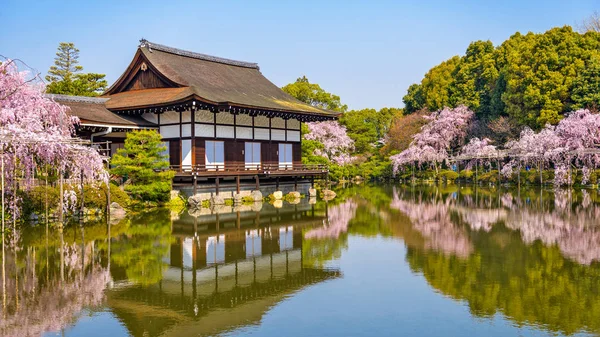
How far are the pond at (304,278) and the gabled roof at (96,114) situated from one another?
763cm

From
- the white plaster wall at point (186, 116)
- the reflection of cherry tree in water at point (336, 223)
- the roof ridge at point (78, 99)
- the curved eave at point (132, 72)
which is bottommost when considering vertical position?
the reflection of cherry tree in water at point (336, 223)


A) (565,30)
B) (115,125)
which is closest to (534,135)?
(565,30)

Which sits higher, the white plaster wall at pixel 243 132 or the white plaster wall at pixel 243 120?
the white plaster wall at pixel 243 120

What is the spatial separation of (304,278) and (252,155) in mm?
20214

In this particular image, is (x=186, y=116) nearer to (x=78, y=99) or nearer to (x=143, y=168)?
(x=143, y=168)

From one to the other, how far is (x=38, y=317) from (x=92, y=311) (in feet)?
2.75

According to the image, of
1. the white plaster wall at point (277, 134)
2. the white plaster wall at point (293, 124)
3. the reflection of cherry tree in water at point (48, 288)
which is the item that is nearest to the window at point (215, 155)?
the white plaster wall at point (277, 134)

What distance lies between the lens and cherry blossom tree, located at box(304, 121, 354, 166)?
55000 millimetres

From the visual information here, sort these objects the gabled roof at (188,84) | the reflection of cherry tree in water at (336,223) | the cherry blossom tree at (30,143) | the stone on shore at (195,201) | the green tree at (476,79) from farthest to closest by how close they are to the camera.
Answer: the green tree at (476,79)
the gabled roof at (188,84)
the stone on shore at (195,201)
the reflection of cherry tree in water at (336,223)
the cherry blossom tree at (30,143)

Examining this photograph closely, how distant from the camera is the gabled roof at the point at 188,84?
96.4 feet

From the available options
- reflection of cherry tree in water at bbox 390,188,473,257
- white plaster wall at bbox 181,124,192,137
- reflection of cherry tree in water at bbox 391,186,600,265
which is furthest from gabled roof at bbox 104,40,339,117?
reflection of cherry tree in water at bbox 391,186,600,265

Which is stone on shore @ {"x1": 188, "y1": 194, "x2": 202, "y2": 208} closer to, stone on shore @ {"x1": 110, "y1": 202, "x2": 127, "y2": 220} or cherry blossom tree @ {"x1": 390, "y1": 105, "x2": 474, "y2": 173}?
stone on shore @ {"x1": 110, "y1": 202, "x2": 127, "y2": 220}

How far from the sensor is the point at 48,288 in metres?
11.1

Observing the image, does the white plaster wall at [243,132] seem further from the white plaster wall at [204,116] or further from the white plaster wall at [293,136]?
the white plaster wall at [293,136]
